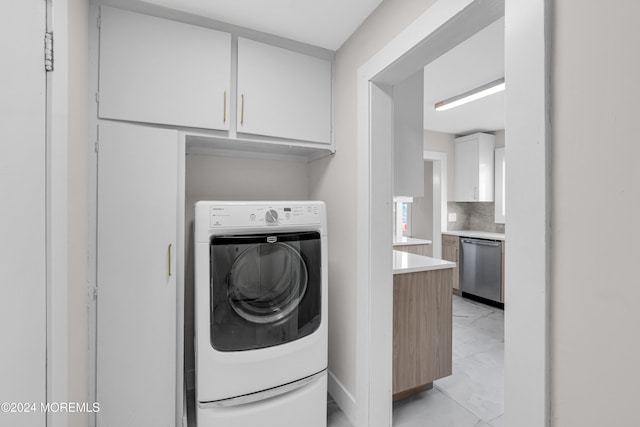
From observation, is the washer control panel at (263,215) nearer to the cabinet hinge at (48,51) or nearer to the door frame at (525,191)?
the cabinet hinge at (48,51)

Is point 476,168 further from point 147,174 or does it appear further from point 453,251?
point 147,174

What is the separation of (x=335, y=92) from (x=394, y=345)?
1737 mm

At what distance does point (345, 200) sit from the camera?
1.78m

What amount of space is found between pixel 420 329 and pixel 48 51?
224 centimetres

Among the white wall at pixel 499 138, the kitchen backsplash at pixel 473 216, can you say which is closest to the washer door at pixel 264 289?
the kitchen backsplash at pixel 473 216

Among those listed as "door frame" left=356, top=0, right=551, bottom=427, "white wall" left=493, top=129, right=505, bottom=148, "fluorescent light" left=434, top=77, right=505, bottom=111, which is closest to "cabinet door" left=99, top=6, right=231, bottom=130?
"door frame" left=356, top=0, right=551, bottom=427

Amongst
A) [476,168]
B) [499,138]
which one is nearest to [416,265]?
[476,168]

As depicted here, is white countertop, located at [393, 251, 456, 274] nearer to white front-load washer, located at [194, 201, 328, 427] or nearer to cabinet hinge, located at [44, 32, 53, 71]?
white front-load washer, located at [194, 201, 328, 427]

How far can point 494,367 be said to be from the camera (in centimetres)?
229

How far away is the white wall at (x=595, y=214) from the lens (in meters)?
0.61

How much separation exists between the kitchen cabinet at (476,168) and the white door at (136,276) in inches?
160

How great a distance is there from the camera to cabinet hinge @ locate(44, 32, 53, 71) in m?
0.89

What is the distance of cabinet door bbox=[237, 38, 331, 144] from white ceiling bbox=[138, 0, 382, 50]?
0.12m
